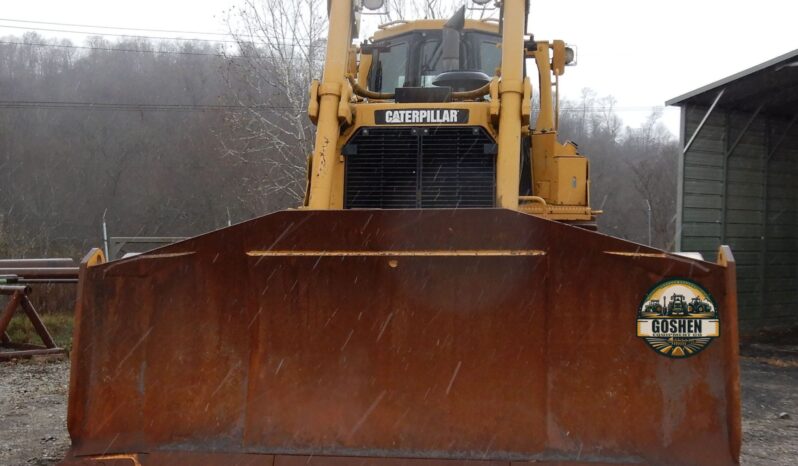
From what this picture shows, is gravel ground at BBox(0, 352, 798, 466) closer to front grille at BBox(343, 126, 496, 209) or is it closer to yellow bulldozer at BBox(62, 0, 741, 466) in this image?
yellow bulldozer at BBox(62, 0, 741, 466)

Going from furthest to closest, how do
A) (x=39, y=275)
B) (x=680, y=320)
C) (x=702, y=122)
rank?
(x=702, y=122) < (x=39, y=275) < (x=680, y=320)

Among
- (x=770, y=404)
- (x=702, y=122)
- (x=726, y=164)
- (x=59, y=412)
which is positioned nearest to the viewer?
(x=59, y=412)

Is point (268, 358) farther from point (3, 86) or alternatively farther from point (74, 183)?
point (3, 86)

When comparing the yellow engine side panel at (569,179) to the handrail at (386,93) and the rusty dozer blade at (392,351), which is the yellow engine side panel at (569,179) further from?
the rusty dozer blade at (392,351)

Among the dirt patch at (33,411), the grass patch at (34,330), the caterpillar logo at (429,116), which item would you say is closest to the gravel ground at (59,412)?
the dirt patch at (33,411)

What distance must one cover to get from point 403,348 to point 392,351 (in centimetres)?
5

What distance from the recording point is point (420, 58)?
22.7ft

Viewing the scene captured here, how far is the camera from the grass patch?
1073 centimetres

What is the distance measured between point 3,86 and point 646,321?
2244 inches

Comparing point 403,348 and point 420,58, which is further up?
point 420,58

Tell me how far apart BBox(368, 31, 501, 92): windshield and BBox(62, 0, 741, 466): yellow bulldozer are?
3406mm

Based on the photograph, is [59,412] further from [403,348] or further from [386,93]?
[403,348]

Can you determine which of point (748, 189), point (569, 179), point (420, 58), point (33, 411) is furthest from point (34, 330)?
point (748, 189)

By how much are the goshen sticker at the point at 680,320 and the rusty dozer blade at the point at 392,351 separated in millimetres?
32
